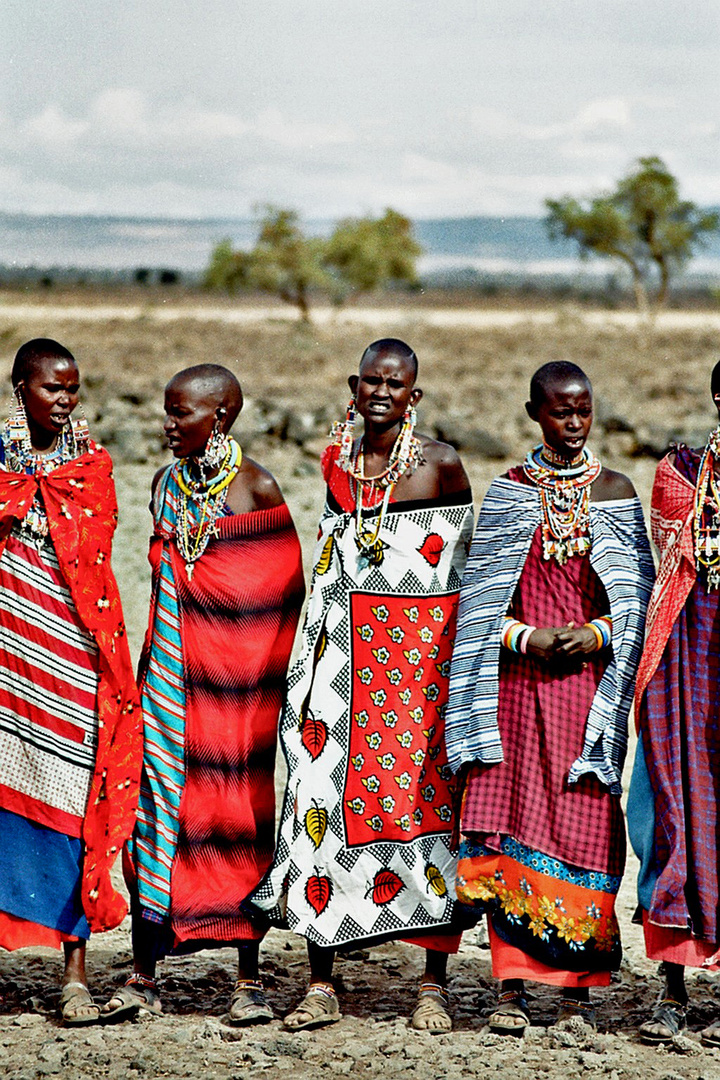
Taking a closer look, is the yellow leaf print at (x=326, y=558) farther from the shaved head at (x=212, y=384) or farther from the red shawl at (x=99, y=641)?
the red shawl at (x=99, y=641)

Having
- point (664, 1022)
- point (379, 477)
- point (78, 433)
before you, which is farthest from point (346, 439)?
point (664, 1022)

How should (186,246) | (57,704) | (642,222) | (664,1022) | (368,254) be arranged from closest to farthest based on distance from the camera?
(664,1022) → (57,704) → (642,222) → (368,254) → (186,246)

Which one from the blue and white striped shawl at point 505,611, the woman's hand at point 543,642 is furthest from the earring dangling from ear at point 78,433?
the woman's hand at point 543,642

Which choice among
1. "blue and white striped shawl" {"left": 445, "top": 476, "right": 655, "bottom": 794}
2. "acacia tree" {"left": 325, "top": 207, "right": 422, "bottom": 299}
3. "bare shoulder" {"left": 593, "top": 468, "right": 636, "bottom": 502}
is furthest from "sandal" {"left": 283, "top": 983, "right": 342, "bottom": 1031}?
"acacia tree" {"left": 325, "top": 207, "right": 422, "bottom": 299}

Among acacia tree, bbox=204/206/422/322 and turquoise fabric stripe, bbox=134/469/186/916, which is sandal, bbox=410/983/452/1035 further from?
acacia tree, bbox=204/206/422/322

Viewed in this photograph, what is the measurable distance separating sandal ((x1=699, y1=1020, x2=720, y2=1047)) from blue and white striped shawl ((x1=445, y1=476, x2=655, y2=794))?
73cm

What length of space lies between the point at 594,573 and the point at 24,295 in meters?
51.3

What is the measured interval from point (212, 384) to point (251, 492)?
0.35 metres

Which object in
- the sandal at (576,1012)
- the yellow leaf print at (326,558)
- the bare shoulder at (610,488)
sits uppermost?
the bare shoulder at (610,488)

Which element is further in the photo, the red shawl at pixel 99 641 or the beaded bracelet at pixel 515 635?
the red shawl at pixel 99 641

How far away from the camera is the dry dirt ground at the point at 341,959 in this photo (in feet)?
13.0

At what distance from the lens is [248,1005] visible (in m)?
4.20

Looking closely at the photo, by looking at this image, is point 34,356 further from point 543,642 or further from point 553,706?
point 553,706

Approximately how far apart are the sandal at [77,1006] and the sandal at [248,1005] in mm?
410
